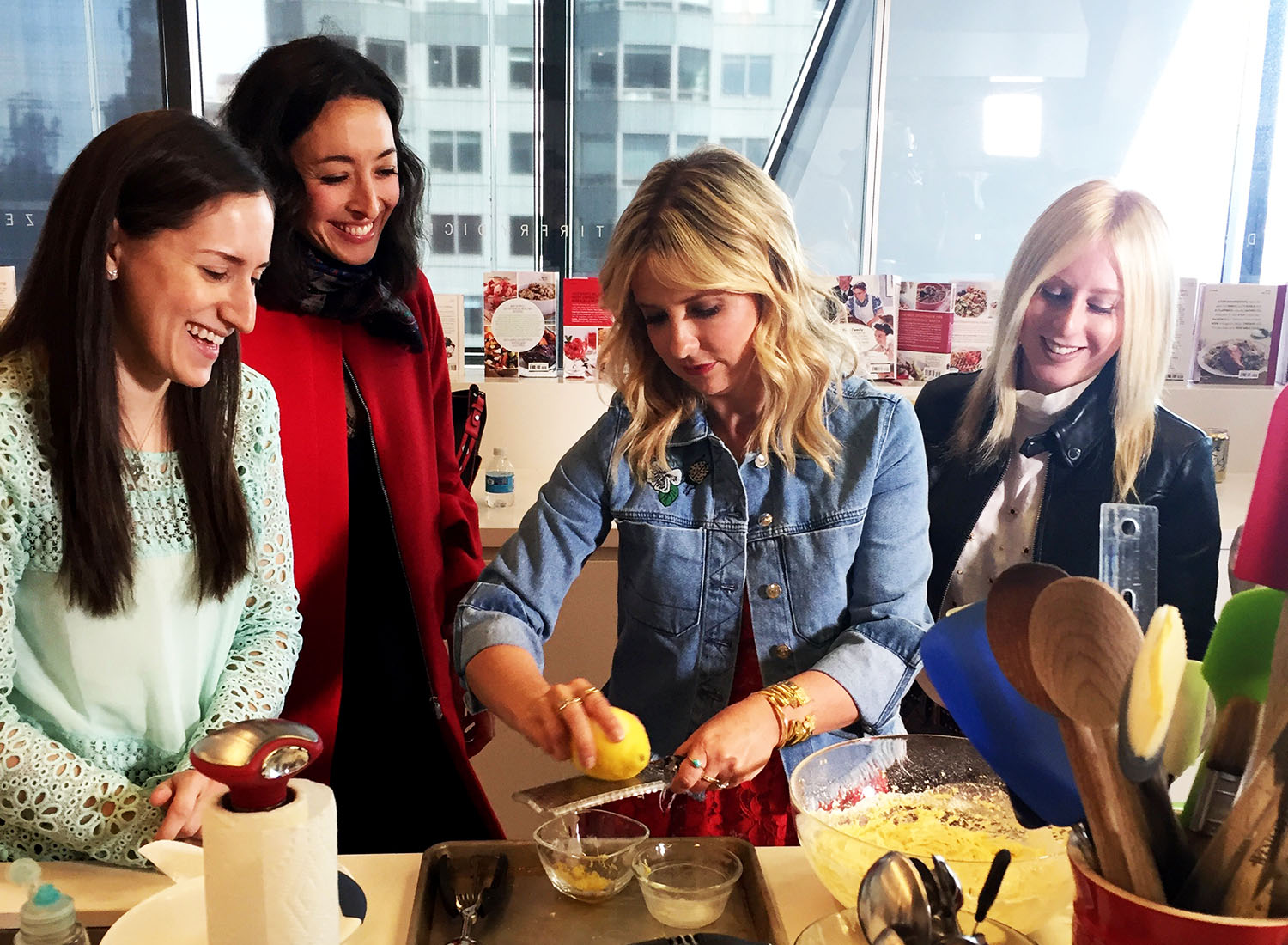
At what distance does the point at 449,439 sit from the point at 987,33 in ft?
9.44

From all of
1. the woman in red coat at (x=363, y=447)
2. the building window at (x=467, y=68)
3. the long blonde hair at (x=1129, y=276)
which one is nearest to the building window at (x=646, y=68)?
the building window at (x=467, y=68)

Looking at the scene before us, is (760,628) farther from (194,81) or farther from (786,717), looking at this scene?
(194,81)

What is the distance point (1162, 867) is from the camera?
0.63 meters

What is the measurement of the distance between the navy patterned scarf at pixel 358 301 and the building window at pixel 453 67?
2.13 metres

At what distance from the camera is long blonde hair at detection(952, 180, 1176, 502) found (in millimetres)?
1524

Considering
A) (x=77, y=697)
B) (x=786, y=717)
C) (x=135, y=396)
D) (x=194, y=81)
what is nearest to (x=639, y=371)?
(x=786, y=717)

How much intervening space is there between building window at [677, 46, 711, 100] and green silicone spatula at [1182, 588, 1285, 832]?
11.4ft

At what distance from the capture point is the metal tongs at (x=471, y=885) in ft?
3.01

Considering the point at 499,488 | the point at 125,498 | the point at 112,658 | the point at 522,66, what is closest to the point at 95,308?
the point at 125,498

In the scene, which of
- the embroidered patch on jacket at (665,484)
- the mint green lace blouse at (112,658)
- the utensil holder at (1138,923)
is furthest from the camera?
the embroidered patch on jacket at (665,484)

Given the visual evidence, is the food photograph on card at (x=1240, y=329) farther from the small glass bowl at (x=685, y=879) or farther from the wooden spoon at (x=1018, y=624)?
the wooden spoon at (x=1018, y=624)

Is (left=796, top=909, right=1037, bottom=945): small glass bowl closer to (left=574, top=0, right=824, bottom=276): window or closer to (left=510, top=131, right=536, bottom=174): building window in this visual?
(left=574, top=0, right=824, bottom=276): window

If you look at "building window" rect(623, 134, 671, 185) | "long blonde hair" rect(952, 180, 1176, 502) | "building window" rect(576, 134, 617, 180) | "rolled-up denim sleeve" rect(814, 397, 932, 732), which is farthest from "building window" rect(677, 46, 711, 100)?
"rolled-up denim sleeve" rect(814, 397, 932, 732)

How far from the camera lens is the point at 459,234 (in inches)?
145
